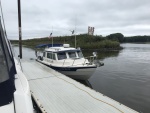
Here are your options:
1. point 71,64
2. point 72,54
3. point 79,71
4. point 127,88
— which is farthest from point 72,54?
point 127,88

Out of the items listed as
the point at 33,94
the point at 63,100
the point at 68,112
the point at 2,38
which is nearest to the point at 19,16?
the point at 33,94

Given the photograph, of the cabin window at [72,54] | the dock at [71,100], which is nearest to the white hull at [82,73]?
the cabin window at [72,54]

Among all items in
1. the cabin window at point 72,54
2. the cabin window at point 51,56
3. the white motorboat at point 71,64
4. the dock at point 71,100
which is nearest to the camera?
the dock at point 71,100

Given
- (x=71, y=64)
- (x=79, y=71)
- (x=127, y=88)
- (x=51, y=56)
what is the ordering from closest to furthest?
(x=127, y=88) < (x=79, y=71) < (x=71, y=64) < (x=51, y=56)

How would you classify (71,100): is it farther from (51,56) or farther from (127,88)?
(51,56)

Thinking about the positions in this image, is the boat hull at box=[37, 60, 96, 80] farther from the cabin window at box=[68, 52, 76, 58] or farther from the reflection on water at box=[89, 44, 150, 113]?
the cabin window at box=[68, 52, 76, 58]

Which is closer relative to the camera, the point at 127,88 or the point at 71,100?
the point at 71,100

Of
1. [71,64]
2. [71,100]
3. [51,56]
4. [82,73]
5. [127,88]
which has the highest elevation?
[51,56]

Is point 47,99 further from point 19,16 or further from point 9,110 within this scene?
point 19,16

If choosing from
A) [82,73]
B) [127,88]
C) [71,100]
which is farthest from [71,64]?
[71,100]

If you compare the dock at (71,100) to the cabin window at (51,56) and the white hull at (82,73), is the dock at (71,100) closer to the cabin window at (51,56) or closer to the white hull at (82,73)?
the white hull at (82,73)

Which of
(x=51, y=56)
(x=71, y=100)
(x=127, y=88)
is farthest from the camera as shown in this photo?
(x=51, y=56)

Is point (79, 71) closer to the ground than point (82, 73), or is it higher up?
higher up

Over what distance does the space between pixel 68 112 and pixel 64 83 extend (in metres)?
3.58
